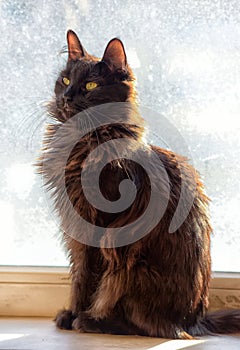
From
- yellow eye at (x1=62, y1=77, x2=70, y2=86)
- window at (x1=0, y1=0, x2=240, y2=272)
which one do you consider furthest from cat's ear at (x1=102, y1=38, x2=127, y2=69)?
window at (x1=0, y1=0, x2=240, y2=272)

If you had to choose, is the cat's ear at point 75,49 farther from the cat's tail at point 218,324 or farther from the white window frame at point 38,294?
the cat's tail at point 218,324

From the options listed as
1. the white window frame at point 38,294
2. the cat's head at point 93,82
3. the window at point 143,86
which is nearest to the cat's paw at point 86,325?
the white window frame at point 38,294

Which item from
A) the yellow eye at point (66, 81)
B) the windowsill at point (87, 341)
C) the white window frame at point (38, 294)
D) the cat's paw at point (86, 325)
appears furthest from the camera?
the white window frame at point (38, 294)

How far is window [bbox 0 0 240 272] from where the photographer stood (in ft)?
6.05

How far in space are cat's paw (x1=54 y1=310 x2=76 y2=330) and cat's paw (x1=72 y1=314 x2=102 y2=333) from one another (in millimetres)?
50

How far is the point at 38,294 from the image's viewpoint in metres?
1.79

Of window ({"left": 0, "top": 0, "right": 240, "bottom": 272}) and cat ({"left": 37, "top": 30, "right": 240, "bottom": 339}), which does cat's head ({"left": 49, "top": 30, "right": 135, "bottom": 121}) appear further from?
window ({"left": 0, "top": 0, "right": 240, "bottom": 272})

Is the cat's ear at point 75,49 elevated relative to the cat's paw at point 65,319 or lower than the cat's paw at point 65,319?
elevated

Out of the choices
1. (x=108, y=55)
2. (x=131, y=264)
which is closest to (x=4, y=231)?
(x=131, y=264)

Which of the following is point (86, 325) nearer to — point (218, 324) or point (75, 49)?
point (218, 324)

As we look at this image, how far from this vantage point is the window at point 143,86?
6.05ft

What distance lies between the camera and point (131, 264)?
1.50 metres

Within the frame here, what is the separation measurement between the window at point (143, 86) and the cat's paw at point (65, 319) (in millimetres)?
273

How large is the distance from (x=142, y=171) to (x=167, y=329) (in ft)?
1.39
